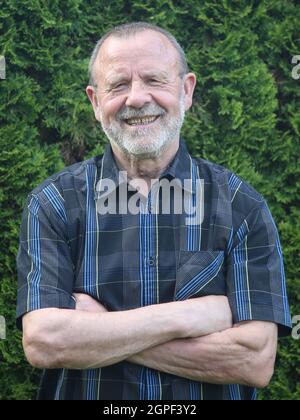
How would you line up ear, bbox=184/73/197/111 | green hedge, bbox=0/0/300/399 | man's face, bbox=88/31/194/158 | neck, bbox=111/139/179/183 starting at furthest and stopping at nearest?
green hedge, bbox=0/0/300/399 < ear, bbox=184/73/197/111 < neck, bbox=111/139/179/183 < man's face, bbox=88/31/194/158

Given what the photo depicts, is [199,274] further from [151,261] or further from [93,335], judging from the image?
[93,335]

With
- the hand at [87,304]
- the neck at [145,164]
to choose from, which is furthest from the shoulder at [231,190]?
the hand at [87,304]

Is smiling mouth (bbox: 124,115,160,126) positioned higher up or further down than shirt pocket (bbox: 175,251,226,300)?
higher up

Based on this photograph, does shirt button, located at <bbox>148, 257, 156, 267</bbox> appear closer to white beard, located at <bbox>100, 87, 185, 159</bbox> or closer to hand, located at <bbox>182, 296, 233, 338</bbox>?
hand, located at <bbox>182, 296, 233, 338</bbox>

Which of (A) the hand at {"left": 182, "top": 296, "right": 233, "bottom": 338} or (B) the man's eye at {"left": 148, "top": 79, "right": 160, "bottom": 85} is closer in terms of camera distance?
(A) the hand at {"left": 182, "top": 296, "right": 233, "bottom": 338}

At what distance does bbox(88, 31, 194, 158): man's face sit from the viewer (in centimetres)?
281

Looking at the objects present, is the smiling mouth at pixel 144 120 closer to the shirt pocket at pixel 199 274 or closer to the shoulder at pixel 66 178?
the shoulder at pixel 66 178

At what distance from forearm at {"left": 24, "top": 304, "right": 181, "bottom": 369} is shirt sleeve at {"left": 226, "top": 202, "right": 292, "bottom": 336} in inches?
12.5


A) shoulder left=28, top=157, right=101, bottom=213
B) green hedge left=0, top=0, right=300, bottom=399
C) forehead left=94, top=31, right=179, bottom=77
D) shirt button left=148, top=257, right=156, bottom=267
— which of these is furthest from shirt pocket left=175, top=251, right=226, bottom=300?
green hedge left=0, top=0, right=300, bottom=399

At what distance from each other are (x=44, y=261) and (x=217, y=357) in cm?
82

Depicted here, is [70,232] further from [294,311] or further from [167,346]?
[294,311]

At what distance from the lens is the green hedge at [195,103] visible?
12.0 ft

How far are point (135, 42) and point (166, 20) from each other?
1135 millimetres

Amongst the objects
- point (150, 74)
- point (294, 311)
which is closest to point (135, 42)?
point (150, 74)
